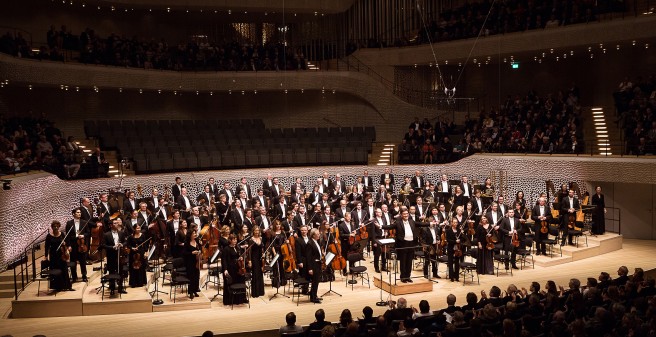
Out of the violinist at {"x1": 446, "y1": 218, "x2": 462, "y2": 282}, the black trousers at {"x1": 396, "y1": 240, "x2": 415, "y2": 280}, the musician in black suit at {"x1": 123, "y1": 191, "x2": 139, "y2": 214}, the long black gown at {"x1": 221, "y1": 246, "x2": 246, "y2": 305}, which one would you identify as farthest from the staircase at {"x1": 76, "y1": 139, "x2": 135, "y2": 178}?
the violinist at {"x1": 446, "y1": 218, "x2": 462, "y2": 282}

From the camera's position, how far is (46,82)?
71.0ft

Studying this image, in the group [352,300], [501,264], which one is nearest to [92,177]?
[352,300]

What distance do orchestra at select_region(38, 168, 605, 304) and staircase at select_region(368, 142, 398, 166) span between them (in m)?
5.34

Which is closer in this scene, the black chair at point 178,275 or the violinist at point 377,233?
the black chair at point 178,275

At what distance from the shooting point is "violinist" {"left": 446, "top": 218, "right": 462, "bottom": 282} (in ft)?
47.9

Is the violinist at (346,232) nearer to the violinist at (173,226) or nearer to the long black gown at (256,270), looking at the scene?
the long black gown at (256,270)

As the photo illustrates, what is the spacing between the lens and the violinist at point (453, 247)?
14594 millimetres

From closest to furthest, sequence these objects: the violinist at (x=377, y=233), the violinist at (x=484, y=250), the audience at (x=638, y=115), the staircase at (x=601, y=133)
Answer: the violinist at (x=484, y=250), the violinist at (x=377, y=233), the audience at (x=638, y=115), the staircase at (x=601, y=133)

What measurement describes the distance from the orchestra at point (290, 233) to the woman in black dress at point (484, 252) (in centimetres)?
2

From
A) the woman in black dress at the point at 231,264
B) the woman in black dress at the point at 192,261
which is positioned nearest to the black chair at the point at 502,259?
the woman in black dress at the point at 231,264

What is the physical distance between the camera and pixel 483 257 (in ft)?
50.3

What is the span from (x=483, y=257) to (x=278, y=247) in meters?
4.67

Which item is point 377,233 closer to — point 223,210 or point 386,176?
point 223,210

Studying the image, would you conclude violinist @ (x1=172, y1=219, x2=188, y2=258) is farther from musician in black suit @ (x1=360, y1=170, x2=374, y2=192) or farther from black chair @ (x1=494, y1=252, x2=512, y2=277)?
musician in black suit @ (x1=360, y1=170, x2=374, y2=192)
